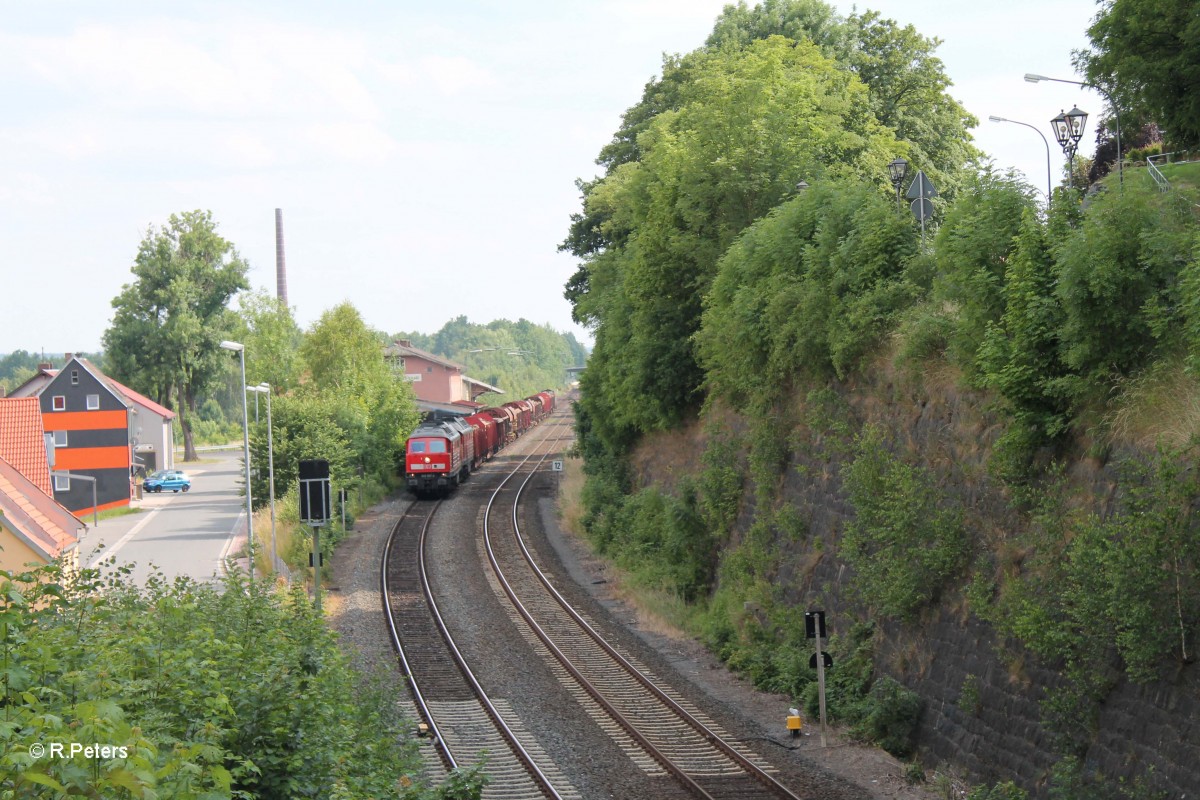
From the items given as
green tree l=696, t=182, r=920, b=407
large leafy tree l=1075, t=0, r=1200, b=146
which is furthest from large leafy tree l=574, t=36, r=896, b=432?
large leafy tree l=1075, t=0, r=1200, b=146

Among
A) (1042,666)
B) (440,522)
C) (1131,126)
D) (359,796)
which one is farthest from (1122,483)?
(440,522)

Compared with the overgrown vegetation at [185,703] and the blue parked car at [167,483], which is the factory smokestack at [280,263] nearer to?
the blue parked car at [167,483]

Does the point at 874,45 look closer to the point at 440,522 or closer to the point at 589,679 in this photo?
the point at 440,522

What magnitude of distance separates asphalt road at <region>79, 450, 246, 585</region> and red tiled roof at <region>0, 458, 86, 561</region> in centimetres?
94

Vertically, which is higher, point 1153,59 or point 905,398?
point 1153,59

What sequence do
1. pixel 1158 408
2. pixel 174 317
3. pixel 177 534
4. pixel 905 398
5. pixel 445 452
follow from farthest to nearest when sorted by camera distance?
pixel 174 317 < pixel 445 452 < pixel 177 534 < pixel 905 398 < pixel 1158 408

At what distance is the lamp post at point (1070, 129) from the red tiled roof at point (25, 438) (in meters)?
29.6

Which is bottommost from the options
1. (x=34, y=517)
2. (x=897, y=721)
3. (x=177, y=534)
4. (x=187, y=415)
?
(x=897, y=721)

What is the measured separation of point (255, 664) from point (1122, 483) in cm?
892

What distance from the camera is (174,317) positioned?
8100 cm

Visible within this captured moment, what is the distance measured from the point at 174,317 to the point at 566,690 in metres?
70.2

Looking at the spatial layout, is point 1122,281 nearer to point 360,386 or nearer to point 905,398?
point 905,398

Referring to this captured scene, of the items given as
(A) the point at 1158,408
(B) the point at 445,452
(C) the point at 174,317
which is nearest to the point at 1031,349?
(A) the point at 1158,408

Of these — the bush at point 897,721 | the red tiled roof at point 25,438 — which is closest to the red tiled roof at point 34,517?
the red tiled roof at point 25,438
